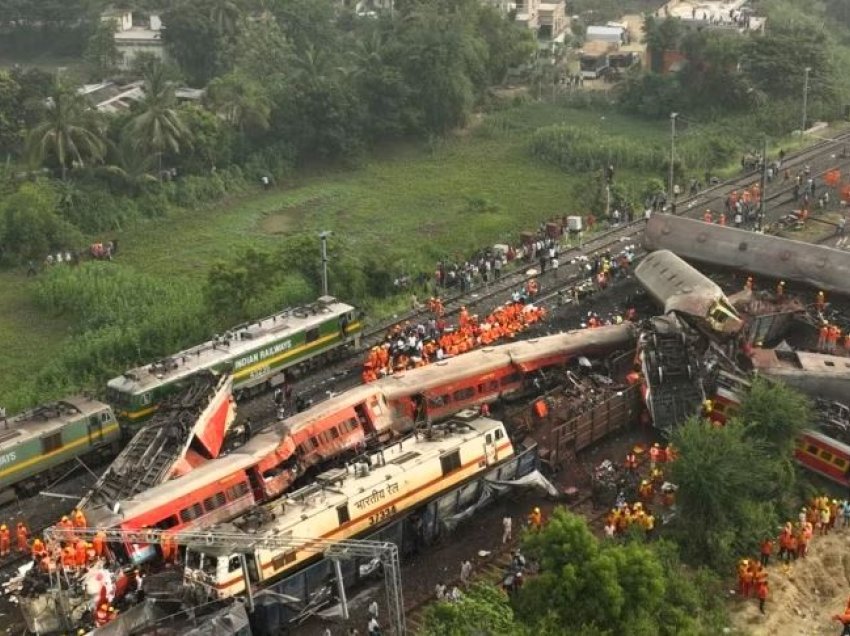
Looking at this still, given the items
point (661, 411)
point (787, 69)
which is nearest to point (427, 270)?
point (661, 411)

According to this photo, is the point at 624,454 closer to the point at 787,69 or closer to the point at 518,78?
the point at 787,69

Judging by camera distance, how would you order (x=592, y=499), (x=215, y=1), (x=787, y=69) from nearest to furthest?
(x=592, y=499)
(x=787, y=69)
(x=215, y=1)

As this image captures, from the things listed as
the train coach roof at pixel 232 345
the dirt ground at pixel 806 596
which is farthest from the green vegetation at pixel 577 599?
the train coach roof at pixel 232 345

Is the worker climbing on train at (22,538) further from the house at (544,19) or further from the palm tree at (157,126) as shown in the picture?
the house at (544,19)

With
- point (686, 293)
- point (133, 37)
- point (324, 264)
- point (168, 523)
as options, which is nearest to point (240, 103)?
point (133, 37)

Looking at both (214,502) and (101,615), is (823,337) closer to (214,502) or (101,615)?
(214,502)
